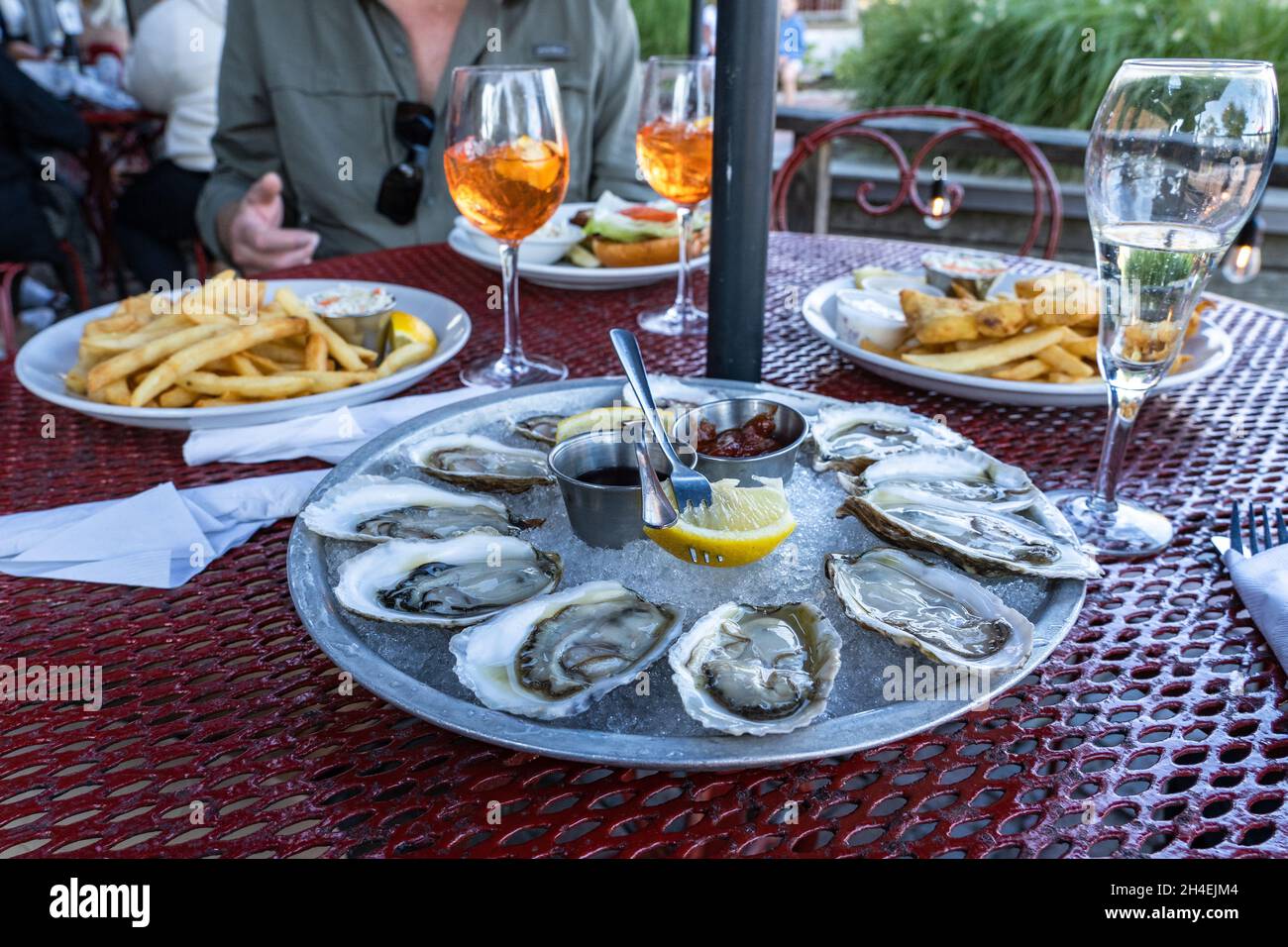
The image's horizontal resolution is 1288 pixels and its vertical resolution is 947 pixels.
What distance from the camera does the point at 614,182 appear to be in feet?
10.2

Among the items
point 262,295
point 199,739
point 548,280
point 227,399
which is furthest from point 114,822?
point 548,280

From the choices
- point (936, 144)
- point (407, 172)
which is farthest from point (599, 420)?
point (936, 144)

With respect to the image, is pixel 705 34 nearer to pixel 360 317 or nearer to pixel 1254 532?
pixel 360 317

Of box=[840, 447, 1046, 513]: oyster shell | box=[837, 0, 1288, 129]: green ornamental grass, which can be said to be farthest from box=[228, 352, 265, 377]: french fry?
box=[837, 0, 1288, 129]: green ornamental grass

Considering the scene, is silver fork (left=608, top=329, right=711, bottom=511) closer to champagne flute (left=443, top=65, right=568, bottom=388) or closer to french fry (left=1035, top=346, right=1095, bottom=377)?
champagne flute (left=443, top=65, right=568, bottom=388)

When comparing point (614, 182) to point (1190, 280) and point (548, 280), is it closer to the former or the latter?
point (548, 280)

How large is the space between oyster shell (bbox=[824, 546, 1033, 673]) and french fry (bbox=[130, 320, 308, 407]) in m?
0.92

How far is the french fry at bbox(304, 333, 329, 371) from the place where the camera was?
1.38 m

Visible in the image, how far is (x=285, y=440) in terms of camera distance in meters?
1.22

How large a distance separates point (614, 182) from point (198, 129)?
311 cm

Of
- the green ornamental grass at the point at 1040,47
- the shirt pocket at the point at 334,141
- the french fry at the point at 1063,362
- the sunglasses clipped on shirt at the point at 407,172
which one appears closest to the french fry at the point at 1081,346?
the french fry at the point at 1063,362

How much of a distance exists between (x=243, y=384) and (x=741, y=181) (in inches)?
29.1

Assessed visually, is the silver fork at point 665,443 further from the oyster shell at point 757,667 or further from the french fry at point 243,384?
the french fry at point 243,384

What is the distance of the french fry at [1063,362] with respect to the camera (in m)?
1.35
